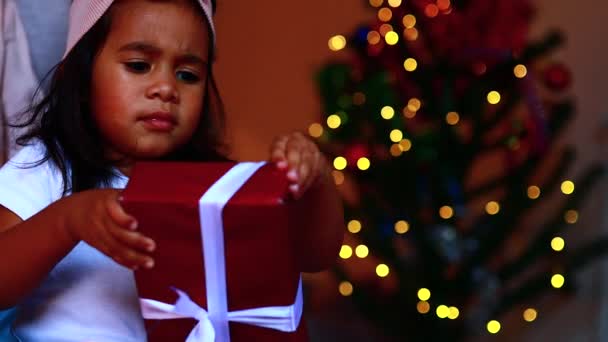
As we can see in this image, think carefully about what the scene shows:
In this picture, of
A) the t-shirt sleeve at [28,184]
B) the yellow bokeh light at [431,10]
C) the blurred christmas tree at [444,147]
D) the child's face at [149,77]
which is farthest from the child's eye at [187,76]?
the yellow bokeh light at [431,10]

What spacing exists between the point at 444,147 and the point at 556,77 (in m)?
0.34

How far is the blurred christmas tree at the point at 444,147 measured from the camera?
176cm

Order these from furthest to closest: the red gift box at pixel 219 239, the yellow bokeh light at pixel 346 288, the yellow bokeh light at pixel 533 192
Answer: the yellow bokeh light at pixel 346 288, the yellow bokeh light at pixel 533 192, the red gift box at pixel 219 239

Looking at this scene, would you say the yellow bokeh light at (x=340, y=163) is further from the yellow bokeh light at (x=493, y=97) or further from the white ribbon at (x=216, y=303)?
the white ribbon at (x=216, y=303)

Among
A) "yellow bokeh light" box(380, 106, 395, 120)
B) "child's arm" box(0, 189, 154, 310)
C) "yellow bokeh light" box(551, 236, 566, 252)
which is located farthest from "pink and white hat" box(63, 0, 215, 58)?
"yellow bokeh light" box(551, 236, 566, 252)

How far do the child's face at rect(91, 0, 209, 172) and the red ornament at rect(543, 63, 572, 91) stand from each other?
3.77 ft

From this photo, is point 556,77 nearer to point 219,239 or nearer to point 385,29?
point 385,29

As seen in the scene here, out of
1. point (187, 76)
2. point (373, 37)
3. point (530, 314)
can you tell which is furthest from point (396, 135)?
point (187, 76)

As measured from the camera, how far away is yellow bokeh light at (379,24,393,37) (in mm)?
1806

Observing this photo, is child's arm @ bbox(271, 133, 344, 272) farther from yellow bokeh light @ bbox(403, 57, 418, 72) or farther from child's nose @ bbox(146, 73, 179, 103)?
yellow bokeh light @ bbox(403, 57, 418, 72)

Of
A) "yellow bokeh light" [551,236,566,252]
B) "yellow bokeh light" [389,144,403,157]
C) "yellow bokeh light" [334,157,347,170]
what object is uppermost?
"yellow bokeh light" [389,144,403,157]

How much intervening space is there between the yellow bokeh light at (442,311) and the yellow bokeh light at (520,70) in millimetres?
557

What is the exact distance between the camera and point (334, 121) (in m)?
1.84

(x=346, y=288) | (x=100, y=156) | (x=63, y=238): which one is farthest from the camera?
(x=346, y=288)
